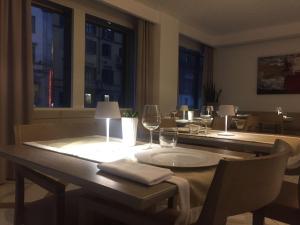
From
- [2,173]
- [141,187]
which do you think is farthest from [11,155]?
[2,173]

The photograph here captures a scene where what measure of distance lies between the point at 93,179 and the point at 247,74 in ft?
20.2

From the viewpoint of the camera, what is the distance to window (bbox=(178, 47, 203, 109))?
637cm

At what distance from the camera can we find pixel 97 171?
3.00ft

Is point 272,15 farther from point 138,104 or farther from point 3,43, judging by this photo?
point 3,43

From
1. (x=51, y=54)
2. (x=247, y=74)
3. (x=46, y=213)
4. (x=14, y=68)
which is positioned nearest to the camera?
(x=46, y=213)

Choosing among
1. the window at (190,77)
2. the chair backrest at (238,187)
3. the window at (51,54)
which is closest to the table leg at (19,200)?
the chair backrest at (238,187)

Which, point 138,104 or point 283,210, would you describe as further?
point 138,104

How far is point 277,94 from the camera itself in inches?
235

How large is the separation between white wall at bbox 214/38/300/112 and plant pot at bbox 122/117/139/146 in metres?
5.34

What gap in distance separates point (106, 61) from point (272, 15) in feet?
10.3

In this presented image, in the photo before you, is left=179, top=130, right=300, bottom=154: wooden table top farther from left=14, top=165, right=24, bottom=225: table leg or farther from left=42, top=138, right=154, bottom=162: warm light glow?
left=14, top=165, right=24, bottom=225: table leg

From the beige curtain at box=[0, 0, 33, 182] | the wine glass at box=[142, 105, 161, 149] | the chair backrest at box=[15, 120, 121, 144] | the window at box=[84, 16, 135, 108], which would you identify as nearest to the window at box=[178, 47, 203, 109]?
the window at box=[84, 16, 135, 108]

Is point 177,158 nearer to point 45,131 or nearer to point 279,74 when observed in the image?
point 45,131

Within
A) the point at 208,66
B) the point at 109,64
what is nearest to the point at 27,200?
the point at 109,64
